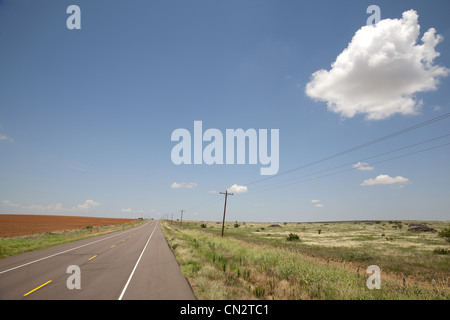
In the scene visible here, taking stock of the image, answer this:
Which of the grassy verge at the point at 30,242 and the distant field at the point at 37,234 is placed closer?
the grassy verge at the point at 30,242

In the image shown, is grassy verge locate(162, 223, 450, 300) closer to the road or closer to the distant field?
the road

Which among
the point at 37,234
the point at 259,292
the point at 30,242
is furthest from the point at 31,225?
the point at 259,292

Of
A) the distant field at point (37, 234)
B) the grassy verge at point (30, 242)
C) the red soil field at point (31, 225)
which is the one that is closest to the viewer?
the grassy verge at point (30, 242)

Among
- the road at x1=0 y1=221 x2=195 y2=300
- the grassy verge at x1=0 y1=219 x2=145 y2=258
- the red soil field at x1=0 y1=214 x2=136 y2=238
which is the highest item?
the road at x1=0 y1=221 x2=195 y2=300

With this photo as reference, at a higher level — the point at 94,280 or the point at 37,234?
the point at 94,280

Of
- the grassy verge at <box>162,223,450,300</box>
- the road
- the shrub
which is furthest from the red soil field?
the shrub

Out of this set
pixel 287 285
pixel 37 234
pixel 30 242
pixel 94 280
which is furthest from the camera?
pixel 37 234

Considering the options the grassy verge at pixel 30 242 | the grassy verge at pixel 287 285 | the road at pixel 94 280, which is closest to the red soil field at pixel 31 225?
the grassy verge at pixel 30 242

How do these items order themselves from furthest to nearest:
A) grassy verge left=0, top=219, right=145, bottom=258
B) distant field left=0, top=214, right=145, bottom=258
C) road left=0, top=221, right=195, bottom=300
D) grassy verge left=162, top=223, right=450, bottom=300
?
distant field left=0, top=214, right=145, bottom=258 → grassy verge left=0, top=219, right=145, bottom=258 → grassy verge left=162, top=223, right=450, bottom=300 → road left=0, top=221, right=195, bottom=300

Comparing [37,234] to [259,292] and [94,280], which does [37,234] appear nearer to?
[94,280]

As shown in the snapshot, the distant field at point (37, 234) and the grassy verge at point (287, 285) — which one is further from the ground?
the grassy verge at point (287, 285)

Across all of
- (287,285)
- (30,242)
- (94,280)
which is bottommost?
(30,242)

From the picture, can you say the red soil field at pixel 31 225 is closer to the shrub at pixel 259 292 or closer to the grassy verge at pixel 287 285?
the grassy verge at pixel 287 285
